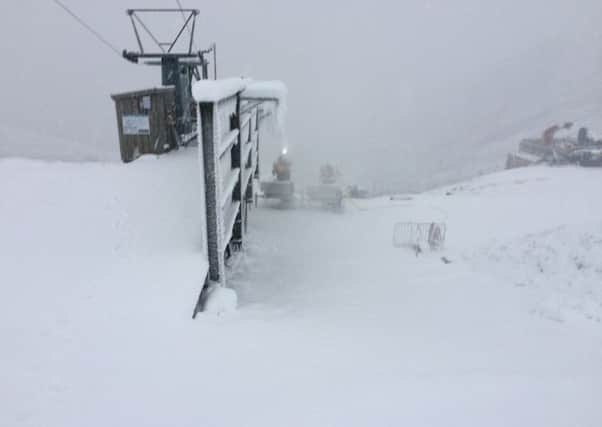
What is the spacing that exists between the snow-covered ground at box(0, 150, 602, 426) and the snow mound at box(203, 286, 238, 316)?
0.20 m

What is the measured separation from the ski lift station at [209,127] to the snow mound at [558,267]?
22.0 ft

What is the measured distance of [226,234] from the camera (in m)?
8.22

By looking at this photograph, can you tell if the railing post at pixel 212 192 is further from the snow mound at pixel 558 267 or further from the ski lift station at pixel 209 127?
the snow mound at pixel 558 267

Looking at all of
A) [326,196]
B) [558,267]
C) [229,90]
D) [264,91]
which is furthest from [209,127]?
[326,196]

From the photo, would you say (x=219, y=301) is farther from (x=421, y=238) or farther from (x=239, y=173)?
(x=421, y=238)

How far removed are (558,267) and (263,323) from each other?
26.7 ft

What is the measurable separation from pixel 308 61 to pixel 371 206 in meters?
150

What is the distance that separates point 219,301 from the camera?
21.1 feet

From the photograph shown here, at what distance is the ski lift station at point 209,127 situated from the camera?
6.52 m

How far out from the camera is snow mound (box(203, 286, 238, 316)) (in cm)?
626

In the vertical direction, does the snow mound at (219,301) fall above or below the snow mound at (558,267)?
above

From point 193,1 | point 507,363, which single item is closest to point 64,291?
point 507,363

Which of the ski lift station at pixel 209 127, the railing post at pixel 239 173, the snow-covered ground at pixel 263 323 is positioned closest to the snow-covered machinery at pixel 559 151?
the snow-covered ground at pixel 263 323

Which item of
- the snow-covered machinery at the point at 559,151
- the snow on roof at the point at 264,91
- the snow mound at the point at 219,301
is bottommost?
the snow-covered machinery at the point at 559,151
